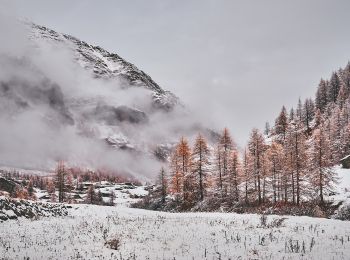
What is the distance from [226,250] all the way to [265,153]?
150 feet

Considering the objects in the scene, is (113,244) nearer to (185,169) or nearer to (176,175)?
(185,169)

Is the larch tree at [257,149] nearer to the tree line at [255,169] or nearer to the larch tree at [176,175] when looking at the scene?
the tree line at [255,169]

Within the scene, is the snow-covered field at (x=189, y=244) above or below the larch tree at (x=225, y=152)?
below

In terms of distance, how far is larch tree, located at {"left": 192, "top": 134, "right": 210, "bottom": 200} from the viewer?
5688 centimetres

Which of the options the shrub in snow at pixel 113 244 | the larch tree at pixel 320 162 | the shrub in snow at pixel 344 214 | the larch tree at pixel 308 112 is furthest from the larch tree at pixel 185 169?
the larch tree at pixel 308 112

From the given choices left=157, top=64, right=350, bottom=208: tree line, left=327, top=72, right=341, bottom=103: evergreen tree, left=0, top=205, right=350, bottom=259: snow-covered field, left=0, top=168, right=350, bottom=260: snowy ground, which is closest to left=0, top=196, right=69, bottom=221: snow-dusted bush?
left=0, top=168, right=350, bottom=260: snowy ground

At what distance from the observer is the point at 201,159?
57.1 meters

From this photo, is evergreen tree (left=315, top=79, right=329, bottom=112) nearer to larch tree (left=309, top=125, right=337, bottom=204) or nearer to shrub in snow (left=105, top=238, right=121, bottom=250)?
larch tree (left=309, top=125, right=337, bottom=204)

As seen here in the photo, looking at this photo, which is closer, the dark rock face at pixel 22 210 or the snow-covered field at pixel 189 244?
the snow-covered field at pixel 189 244

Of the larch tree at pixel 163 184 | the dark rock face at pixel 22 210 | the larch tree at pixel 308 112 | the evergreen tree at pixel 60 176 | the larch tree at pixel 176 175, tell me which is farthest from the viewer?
the larch tree at pixel 308 112

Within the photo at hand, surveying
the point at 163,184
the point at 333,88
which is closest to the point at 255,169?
the point at 163,184

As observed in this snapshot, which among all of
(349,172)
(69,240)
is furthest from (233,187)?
(69,240)

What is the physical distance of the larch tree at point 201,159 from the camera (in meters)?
56.9

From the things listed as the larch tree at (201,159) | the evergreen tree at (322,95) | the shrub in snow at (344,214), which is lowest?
the shrub in snow at (344,214)
